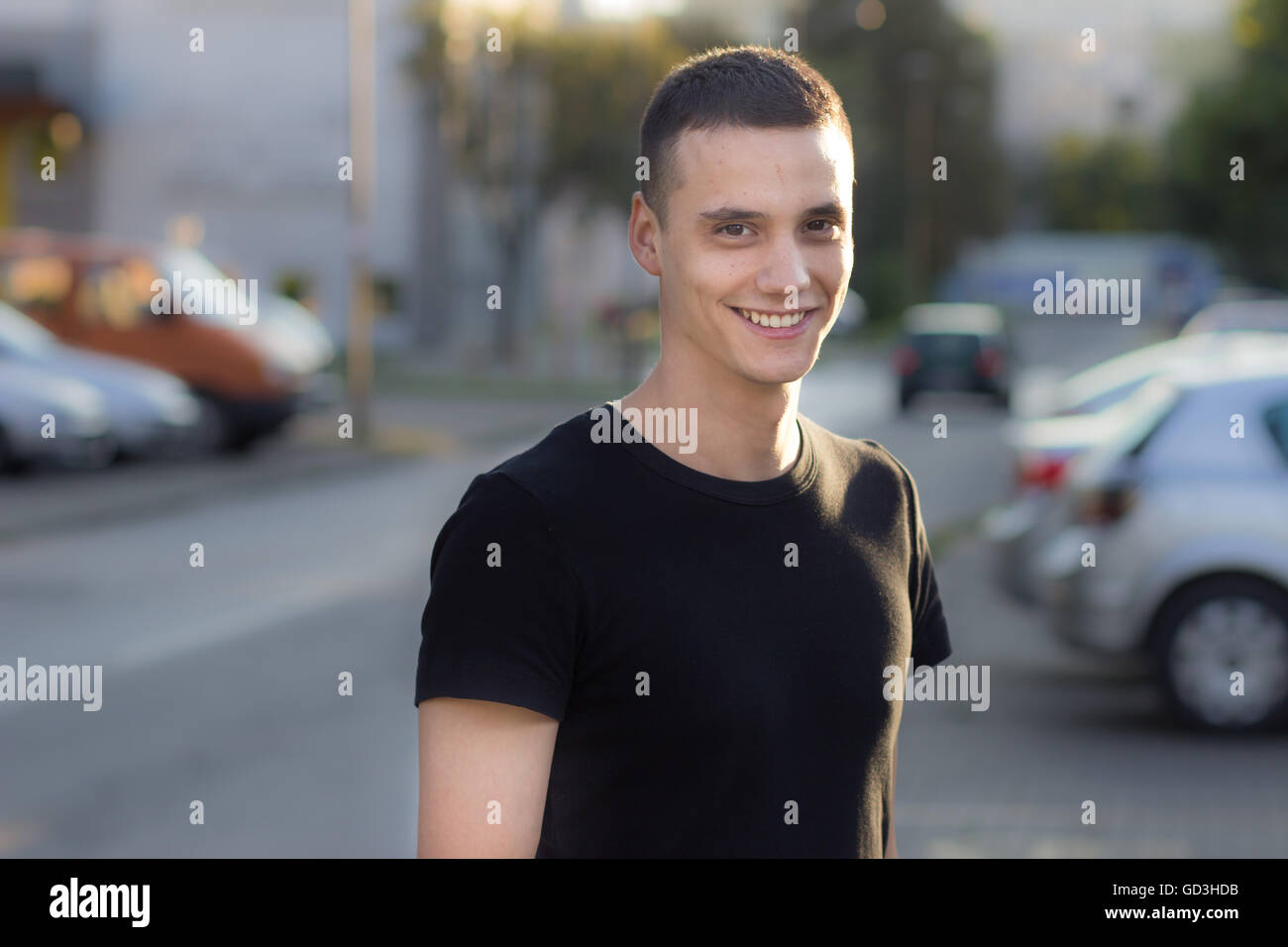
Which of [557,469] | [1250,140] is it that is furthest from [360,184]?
[1250,140]

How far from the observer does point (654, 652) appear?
2.16 m

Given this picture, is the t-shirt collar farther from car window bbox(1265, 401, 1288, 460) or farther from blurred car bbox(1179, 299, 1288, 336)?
blurred car bbox(1179, 299, 1288, 336)

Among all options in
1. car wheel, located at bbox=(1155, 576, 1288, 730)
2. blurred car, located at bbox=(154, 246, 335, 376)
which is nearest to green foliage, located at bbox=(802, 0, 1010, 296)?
blurred car, located at bbox=(154, 246, 335, 376)

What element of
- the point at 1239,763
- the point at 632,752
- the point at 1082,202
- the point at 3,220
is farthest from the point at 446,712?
the point at 1082,202

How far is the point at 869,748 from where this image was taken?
2.32 m

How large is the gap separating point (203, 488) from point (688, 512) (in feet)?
53.8

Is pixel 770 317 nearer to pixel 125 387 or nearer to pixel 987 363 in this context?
→ pixel 125 387

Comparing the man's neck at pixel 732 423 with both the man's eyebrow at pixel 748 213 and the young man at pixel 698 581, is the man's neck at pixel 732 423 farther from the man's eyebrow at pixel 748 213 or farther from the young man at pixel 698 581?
the man's eyebrow at pixel 748 213

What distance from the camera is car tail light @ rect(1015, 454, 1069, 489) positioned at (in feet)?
35.9

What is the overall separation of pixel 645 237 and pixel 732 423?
0.30 metres

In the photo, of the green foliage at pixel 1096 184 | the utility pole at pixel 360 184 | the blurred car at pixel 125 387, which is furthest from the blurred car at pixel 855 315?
the green foliage at pixel 1096 184

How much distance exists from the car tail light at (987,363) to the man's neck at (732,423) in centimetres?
2925

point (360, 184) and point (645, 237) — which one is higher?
point (360, 184)

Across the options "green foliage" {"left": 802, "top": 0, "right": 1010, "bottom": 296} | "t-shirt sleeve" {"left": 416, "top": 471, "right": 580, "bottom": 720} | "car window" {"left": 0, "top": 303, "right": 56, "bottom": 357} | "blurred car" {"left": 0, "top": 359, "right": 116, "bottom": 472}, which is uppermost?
"green foliage" {"left": 802, "top": 0, "right": 1010, "bottom": 296}
